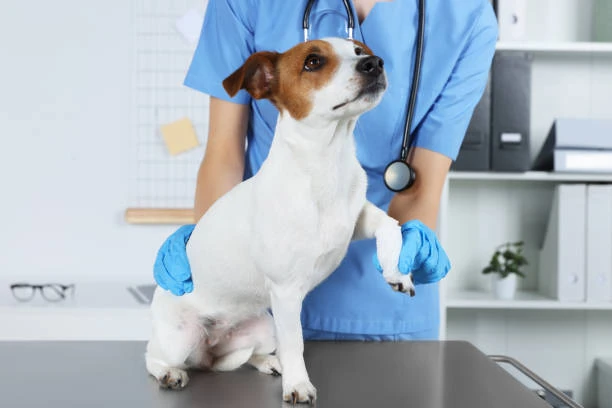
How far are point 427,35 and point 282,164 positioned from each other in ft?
1.57

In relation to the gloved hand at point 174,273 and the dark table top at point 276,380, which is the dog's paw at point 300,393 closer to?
the dark table top at point 276,380

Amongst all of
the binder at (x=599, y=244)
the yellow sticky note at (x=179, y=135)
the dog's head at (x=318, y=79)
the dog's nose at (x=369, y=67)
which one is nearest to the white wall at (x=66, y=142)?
the yellow sticky note at (x=179, y=135)

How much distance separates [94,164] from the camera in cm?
259

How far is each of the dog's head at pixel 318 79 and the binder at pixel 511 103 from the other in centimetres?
149

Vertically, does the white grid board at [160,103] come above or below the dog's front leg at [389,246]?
above

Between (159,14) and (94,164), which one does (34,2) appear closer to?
(159,14)

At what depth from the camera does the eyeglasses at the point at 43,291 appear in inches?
95.9

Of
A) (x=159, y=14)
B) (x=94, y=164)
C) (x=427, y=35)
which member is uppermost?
(x=159, y=14)

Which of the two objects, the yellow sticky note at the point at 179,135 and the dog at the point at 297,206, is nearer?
the dog at the point at 297,206

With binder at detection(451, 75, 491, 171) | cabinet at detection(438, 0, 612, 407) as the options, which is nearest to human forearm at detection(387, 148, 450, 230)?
binder at detection(451, 75, 491, 171)

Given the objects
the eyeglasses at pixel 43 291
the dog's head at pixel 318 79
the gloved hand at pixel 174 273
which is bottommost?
the eyeglasses at pixel 43 291

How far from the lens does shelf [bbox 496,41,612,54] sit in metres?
2.33

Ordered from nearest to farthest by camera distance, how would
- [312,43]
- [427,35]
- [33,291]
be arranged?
[312,43], [427,35], [33,291]

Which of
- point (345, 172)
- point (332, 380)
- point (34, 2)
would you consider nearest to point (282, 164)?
point (345, 172)
